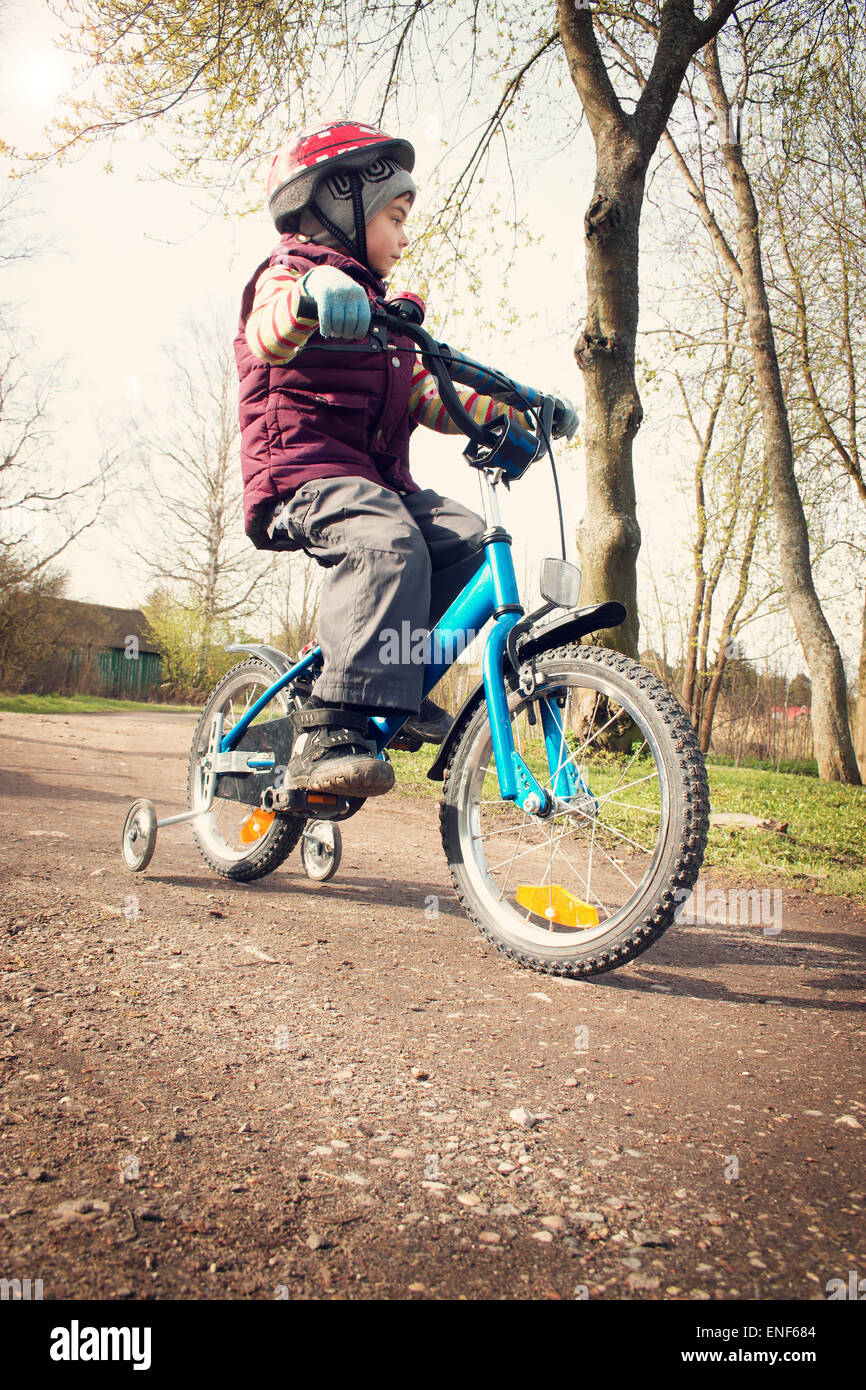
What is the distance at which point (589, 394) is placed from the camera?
804 centimetres

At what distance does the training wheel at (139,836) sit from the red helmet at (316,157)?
213 centimetres

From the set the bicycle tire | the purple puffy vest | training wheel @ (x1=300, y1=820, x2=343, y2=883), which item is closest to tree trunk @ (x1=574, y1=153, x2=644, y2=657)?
the bicycle tire

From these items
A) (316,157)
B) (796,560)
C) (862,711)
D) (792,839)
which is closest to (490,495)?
(316,157)

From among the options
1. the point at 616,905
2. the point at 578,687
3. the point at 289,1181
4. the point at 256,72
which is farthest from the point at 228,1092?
the point at 256,72

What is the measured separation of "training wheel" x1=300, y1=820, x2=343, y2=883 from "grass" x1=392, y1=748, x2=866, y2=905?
2.23m

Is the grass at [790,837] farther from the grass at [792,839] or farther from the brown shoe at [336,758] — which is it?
the brown shoe at [336,758]

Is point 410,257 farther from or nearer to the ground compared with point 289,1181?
farther from the ground

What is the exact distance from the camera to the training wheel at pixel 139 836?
3.19m

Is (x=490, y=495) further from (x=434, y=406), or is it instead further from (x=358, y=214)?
(x=358, y=214)

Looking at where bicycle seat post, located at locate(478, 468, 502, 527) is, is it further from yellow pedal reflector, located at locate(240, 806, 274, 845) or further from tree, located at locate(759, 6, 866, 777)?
tree, located at locate(759, 6, 866, 777)

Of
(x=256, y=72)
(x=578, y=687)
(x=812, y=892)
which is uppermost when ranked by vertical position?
(x=256, y=72)

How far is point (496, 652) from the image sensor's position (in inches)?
99.4
